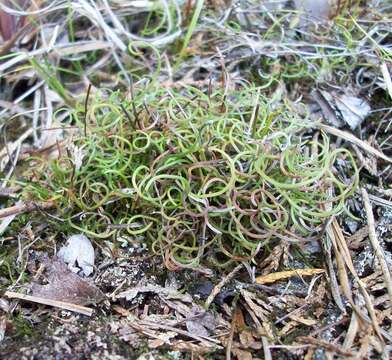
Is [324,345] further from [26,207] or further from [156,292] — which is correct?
[26,207]

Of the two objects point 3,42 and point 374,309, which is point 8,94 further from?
point 374,309

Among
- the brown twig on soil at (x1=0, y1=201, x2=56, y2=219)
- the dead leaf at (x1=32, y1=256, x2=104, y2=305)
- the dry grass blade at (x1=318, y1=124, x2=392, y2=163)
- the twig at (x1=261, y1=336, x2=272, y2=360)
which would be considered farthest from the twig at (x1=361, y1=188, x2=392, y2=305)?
the brown twig on soil at (x1=0, y1=201, x2=56, y2=219)

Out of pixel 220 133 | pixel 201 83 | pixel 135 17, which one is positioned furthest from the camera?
pixel 135 17

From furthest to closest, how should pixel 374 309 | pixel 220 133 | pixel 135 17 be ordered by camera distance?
pixel 135 17, pixel 220 133, pixel 374 309

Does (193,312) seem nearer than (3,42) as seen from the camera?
Yes

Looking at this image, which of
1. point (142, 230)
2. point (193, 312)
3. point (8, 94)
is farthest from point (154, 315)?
point (8, 94)

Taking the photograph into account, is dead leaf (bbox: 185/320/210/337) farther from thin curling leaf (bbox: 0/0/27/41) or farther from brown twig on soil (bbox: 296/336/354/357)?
thin curling leaf (bbox: 0/0/27/41)

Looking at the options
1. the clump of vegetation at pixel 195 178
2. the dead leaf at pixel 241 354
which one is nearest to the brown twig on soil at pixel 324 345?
the dead leaf at pixel 241 354
